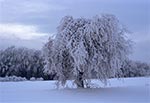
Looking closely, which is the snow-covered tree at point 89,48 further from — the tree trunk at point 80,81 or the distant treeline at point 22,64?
the distant treeline at point 22,64

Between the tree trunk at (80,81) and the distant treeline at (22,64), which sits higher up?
the distant treeline at (22,64)

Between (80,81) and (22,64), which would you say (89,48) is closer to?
(80,81)

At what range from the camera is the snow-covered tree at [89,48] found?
29.6ft

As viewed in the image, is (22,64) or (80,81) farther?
(22,64)

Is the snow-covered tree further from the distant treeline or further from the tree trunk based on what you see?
the distant treeline

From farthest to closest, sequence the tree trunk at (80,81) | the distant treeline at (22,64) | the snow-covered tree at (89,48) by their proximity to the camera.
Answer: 1. the distant treeline at (22,64)
2. the tree trunk at (80,81)
3. the snow-covered tree at (89,48)

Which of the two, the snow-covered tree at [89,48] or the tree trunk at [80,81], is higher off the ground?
the snow-covered tree at [89,48]

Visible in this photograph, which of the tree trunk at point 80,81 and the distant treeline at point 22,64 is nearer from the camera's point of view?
the tree trunk at point 80,81

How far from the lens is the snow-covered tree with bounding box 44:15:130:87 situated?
29.6 ft

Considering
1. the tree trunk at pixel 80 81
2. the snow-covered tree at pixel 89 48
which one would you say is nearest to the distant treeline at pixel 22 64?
the tree trunk at pixel 80 81

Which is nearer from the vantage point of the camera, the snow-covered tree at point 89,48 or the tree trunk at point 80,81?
the snow-covered tree at point 89,48

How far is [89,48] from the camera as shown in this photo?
9.15 meters

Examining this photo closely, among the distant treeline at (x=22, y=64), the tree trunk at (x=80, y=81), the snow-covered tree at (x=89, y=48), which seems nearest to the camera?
the snow-covered tree at (x=89, y=48)

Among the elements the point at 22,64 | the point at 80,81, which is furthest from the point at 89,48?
the point at 22,64
